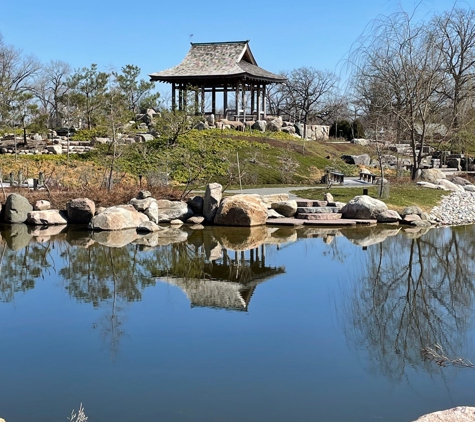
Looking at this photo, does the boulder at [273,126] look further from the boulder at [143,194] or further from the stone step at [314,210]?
the boulder at [143,194]

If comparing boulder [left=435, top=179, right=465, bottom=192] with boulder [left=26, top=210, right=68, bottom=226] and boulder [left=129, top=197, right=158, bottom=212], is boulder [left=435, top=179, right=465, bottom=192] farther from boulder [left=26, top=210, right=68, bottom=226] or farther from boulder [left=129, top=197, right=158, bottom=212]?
boulder [left=26, top=210, right=68, bottom=226]

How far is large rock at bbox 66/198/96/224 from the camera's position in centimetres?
1647

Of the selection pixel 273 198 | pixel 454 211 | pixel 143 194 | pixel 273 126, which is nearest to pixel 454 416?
pixel 143 194

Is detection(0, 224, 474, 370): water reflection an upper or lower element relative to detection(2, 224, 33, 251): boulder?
lower

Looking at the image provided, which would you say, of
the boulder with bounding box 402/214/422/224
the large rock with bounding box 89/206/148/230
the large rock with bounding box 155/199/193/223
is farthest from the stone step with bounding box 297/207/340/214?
the large rock with bounding box 89/206/148/230

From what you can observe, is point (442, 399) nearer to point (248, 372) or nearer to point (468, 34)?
point (248, 372)

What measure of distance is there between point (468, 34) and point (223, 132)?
52.7 ft

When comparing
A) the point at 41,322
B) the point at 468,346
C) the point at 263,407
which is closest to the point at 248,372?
the point at 263,407

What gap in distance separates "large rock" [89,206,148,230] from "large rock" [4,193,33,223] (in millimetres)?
2164

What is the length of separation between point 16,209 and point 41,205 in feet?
2.47

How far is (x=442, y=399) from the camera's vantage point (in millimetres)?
5676

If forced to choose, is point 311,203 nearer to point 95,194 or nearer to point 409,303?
point 95,194

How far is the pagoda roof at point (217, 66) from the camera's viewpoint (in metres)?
34.8

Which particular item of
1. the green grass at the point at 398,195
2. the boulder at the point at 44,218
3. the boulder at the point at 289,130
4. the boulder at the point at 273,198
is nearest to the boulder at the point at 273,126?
the boulder at the point at 289,130
